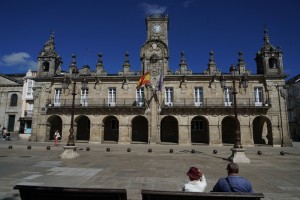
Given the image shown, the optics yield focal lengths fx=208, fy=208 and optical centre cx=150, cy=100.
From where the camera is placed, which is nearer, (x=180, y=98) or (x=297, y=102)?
(x=180, y=98)

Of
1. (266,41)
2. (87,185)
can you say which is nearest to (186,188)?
(87,185)

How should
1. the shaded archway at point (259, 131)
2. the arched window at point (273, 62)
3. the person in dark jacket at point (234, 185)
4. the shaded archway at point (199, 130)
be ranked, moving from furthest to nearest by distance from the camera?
the shaded archway at point (199, 130) → the shaded archway at point (259, 131) → the arched window at point (273, 62) → the person in dark jacket at point (234, 185)

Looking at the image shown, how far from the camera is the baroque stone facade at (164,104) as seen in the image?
25.0 meters

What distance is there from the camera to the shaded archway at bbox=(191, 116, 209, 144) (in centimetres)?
2716

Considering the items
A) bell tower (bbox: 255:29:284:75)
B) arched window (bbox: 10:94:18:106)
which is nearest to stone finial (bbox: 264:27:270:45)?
Answer: bell tower (bbox: 255:29:284:75)

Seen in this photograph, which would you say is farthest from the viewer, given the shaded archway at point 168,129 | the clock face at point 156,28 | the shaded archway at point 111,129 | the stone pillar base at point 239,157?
the clock face at point 156,28

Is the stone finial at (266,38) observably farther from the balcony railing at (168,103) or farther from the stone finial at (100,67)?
the stone finial at (100,67)

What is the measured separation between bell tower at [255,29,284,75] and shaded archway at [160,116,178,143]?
13.2 metres

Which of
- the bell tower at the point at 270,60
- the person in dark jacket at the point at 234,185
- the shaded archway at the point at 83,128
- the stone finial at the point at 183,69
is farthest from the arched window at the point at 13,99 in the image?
the person in dark jacket at the point at 234,185

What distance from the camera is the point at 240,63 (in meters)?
27.1

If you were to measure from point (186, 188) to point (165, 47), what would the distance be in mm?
25547

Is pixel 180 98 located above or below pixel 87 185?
above

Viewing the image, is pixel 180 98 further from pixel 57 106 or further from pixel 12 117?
pixel 12 117

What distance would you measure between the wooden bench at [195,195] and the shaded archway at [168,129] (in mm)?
Result: 24151
